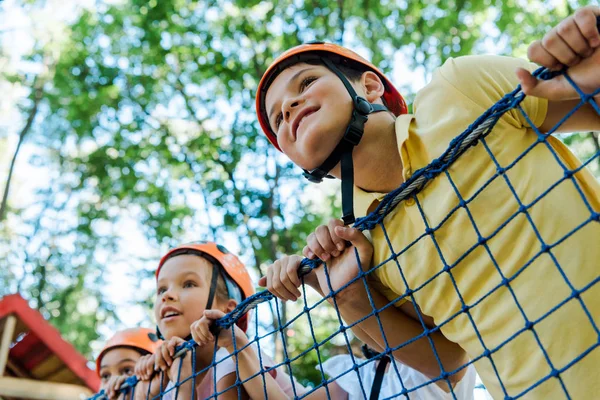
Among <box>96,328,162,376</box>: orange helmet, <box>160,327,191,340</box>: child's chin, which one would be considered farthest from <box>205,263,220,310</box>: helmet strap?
<box>96,328,162,376</box>: orange helmet

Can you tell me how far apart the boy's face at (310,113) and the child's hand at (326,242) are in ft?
0.69

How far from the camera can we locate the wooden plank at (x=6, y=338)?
572 centimetres

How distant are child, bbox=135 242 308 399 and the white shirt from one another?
28 cm

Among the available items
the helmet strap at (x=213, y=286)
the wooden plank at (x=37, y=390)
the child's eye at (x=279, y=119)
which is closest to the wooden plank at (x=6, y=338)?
the wooden plank at (x=37, y=390)

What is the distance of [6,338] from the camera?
19.1 ft

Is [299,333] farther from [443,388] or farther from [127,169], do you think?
[443,388]

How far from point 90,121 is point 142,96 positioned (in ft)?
2.94

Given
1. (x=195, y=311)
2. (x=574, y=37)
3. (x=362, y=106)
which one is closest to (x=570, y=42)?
(x=574, y=37)

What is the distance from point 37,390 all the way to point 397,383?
472 cm

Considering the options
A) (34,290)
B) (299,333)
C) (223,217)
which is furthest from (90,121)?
(34,290)

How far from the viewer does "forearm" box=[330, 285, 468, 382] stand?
1.83 m

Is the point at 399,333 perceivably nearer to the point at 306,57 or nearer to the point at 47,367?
the point at 306,57

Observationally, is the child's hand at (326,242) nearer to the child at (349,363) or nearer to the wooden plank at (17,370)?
the child at (349,363)

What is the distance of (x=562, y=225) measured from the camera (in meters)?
1.34
